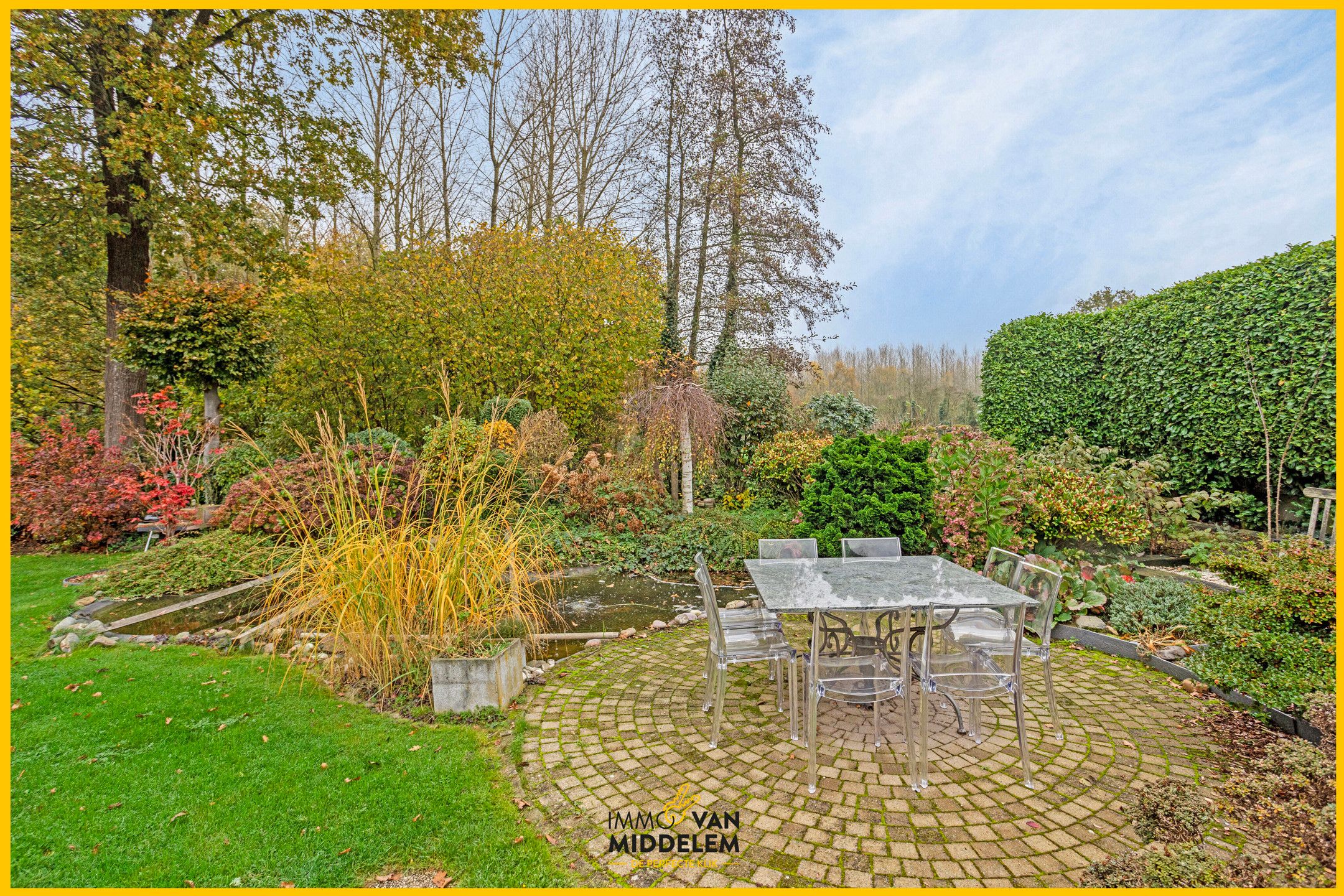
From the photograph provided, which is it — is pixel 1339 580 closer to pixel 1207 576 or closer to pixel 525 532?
pixel 1207 576

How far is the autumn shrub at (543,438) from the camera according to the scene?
7.91m

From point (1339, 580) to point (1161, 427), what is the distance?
18.8 feet

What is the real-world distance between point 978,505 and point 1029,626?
86.7 inches

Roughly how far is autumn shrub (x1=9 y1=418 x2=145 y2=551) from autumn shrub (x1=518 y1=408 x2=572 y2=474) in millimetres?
5141

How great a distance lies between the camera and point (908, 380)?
72.9 ft

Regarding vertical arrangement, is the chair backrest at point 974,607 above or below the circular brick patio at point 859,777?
above

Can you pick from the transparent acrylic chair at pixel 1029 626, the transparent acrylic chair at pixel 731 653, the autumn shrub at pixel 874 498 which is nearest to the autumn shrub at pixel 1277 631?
the transparent acrylic chair at pixel 1029 626

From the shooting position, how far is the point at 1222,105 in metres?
5.01

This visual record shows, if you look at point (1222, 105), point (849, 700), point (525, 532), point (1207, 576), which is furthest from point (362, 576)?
point (1222, 105)

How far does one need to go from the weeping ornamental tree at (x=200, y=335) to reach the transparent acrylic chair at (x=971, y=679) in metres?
9.30

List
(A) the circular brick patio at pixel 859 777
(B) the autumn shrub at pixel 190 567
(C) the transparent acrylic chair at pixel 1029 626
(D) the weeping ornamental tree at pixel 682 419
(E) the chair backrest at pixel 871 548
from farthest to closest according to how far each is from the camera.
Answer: (D) the weeping ornamental tree at pixel 682 419
(B) the autumn shrub at pixel 190 567
(E) the chair backrest at pixel 871 548
(C) the transparent acrylic chair at pixel 1029 626
(A) the circular brick patio at pixel 859 777

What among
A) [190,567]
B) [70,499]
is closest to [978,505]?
[190,567]

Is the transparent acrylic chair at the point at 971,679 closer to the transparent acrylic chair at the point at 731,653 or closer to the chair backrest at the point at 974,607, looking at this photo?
the chair backrest at the point at 974,607

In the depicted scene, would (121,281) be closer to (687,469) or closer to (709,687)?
(687,469)
